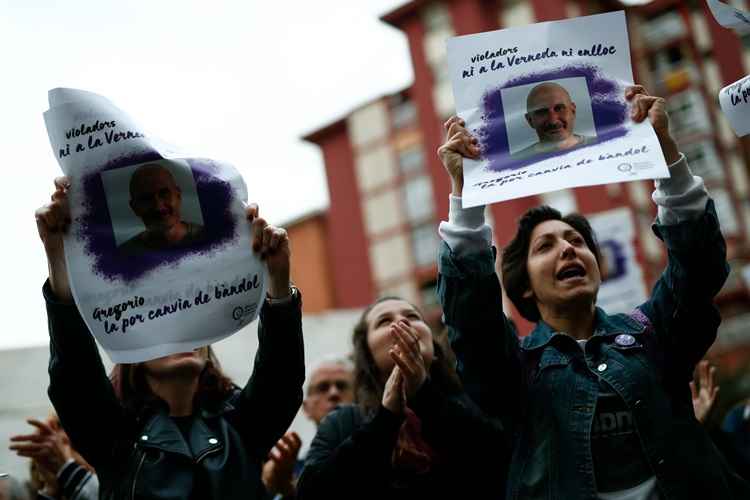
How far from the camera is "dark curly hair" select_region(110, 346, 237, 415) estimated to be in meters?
2.75

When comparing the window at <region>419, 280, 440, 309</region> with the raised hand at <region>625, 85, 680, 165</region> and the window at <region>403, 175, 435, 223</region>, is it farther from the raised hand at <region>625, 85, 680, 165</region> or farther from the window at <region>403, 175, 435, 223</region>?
the raised hand at <region>625, 85, 680, 165</region>

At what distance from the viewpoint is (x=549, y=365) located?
250 cm

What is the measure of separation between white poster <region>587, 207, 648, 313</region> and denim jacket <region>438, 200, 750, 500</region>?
2758mm

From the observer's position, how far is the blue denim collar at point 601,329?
2561 millimetres

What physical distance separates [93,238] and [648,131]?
151 centimetres

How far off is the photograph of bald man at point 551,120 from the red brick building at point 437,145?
21589 mm

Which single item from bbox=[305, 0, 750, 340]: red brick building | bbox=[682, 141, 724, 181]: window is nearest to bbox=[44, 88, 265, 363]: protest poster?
bbox=[305, 0, 750, 340]: red brick building

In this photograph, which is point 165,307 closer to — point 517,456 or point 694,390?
point 517,456

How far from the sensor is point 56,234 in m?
2.39

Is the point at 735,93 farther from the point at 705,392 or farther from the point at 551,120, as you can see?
the point at 705,392

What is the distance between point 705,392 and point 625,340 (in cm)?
94

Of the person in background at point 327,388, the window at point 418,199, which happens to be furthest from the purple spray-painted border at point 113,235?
the window at point 418,199

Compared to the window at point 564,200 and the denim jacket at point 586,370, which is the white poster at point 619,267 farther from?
the window at point 564,200

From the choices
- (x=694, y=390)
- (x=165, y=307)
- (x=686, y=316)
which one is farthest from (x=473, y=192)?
(x=694, y=390)
